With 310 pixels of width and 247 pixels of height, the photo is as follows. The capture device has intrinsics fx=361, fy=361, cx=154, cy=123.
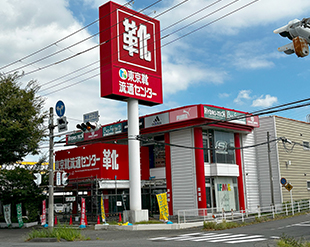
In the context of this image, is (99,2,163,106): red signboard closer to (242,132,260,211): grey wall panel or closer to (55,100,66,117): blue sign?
(55,100,66,117): blue sign

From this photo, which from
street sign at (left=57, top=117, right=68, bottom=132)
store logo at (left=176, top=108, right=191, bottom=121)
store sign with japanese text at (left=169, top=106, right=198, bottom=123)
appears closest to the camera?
street sign at (left=57, top=117, right=68, bottom=132)

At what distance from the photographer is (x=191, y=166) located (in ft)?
93.5

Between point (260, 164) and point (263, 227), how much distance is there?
11.7 m

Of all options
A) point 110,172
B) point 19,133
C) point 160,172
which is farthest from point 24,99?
point 160,172

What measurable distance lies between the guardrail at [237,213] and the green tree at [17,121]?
13934 millimetres

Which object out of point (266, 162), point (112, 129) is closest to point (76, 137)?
point (112, 129)

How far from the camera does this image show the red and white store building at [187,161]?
28250mm

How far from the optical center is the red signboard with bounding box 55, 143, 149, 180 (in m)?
29.4

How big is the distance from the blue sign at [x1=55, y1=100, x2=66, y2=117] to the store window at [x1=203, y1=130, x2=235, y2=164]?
43.2 feet

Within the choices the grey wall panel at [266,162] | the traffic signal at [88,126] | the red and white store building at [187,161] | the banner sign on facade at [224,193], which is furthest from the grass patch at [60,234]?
the grey wall panel at [266,162]

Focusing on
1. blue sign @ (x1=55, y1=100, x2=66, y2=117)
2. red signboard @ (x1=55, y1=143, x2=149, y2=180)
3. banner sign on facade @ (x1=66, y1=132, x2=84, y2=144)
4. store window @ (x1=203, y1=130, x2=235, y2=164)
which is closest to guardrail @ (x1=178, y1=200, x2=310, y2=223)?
store window @ (x1=203, y1=130, x2=235, y2=164)

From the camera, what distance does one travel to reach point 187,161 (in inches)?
1136

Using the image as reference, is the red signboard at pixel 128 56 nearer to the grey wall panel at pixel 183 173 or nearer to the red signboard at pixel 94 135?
the grey wall panel at pixel 183 173

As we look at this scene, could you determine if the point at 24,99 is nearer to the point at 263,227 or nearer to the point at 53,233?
the point at 53,233
